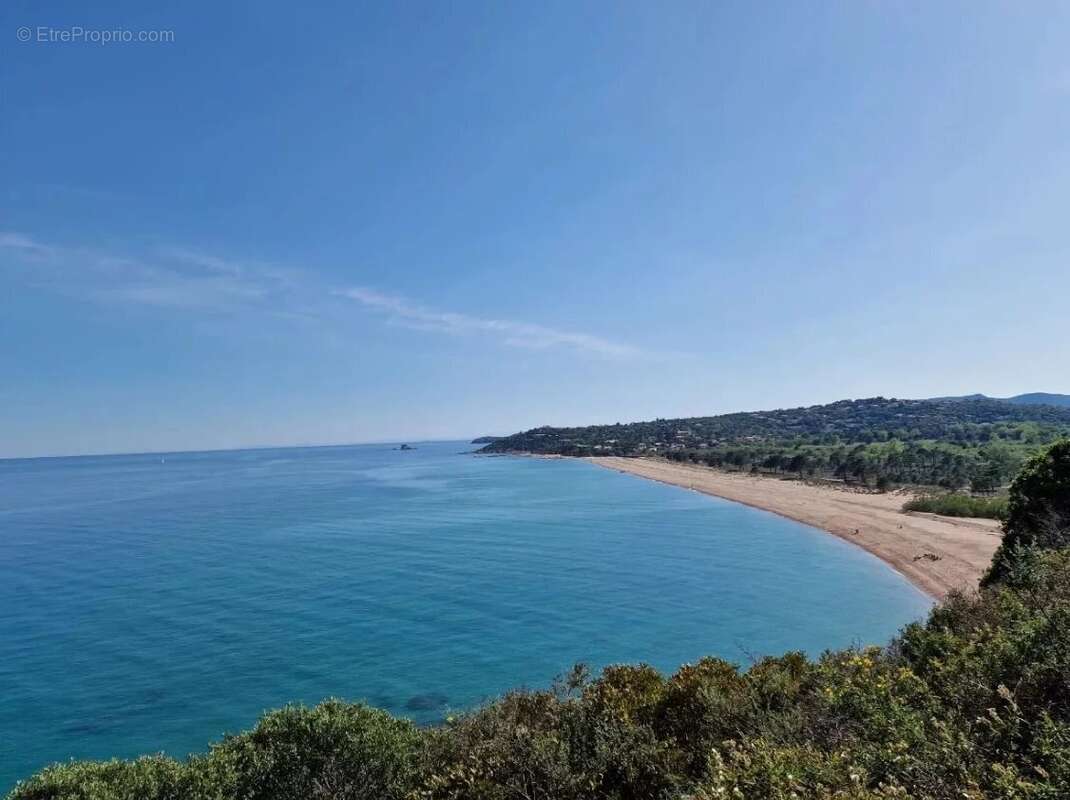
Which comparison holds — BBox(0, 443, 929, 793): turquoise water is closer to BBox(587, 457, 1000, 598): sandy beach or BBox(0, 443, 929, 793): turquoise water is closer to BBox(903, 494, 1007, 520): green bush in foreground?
BBox(587, 457, 1000, 598): sandy beach

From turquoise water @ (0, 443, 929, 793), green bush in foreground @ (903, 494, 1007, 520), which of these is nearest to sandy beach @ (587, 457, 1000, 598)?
A: green bush in foreground @ (903, 494, 1007, 520)

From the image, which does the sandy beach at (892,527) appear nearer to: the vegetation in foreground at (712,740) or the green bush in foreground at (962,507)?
the green bush in foreground at (962,507)

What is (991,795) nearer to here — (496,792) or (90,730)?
(496,792)

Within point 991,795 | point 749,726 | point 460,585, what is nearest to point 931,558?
point 460,585

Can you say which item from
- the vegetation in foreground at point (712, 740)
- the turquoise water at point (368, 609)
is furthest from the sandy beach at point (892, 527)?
the vegetation in foreground at point (712, 740)

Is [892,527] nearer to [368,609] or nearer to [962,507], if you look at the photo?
[962,507]
